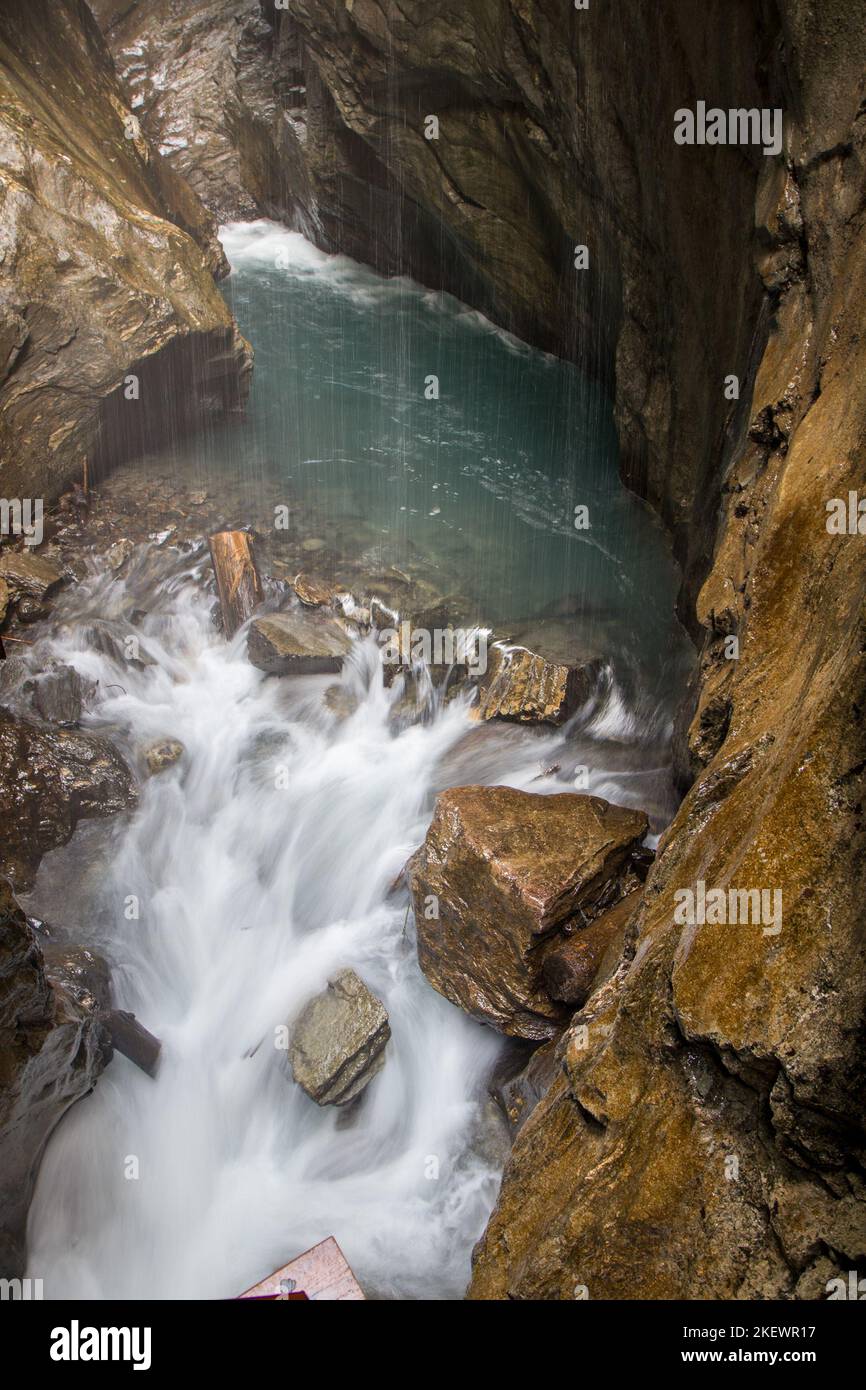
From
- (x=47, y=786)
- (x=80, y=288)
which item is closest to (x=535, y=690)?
(x=47, y=786)

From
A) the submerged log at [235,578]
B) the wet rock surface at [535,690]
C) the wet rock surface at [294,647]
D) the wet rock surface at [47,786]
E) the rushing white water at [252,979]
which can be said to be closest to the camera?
the rushing white water at [252,979]

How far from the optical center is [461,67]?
10.7 meters

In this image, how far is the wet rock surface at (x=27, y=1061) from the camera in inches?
177

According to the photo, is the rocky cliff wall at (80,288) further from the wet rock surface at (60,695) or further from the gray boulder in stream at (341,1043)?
the gray boulder in stream at (341,1043)

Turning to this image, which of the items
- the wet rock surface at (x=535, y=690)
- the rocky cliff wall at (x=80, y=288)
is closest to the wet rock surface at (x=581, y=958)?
the wet rock surface at (x=535, y=690)

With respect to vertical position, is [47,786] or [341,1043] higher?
[47,786]

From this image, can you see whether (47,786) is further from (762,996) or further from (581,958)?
(762,996)

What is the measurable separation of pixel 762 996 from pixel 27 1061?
3.67 meters

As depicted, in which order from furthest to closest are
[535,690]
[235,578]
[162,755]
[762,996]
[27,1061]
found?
[235,578] < [535,690] < [162,755] < [27,1061] < [762,996]

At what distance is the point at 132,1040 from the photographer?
6184 millimetres

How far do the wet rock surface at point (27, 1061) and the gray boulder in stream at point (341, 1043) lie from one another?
→ 132 centimetres

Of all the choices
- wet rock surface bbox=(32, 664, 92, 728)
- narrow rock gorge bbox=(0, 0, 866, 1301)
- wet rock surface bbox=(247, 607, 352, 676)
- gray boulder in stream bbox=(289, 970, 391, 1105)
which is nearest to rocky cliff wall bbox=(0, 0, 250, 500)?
narrow rock gorge bbox=(0, 0, 866, 1301)

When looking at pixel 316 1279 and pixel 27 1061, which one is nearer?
pixel 316 1279

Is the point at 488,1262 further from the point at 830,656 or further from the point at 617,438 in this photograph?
the point at 617,438
